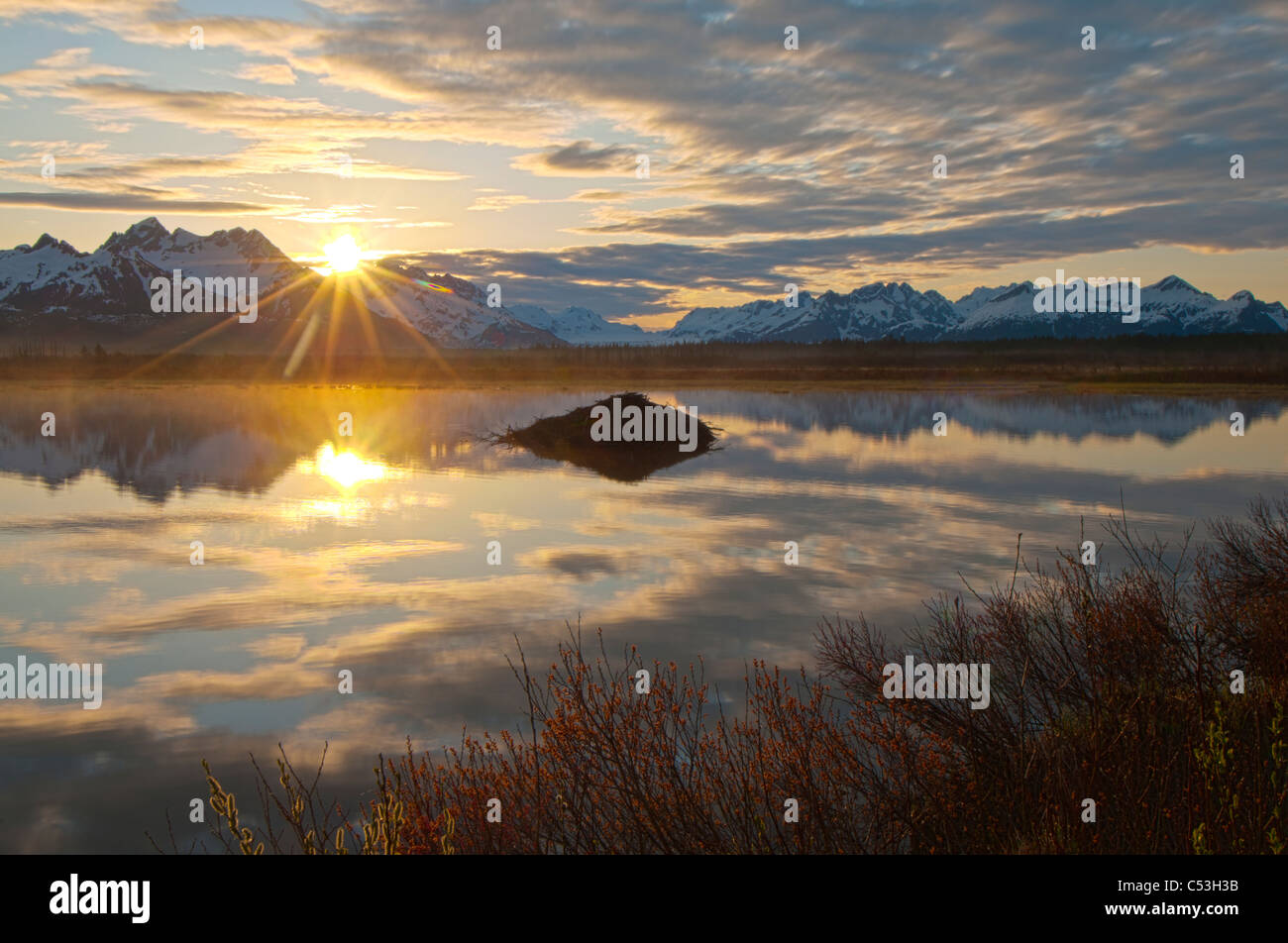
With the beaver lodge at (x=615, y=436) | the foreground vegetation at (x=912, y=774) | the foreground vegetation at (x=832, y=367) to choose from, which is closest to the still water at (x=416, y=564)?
the foreground vegetation at (x=912, y=774)

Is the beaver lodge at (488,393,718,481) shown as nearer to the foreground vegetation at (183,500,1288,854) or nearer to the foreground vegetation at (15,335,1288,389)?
the foreground vegetation at (183,500,1288,854)

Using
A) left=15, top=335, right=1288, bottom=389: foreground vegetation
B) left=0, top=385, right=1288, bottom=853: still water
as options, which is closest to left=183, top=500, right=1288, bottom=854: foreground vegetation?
left=0, top=385, right=1288, bottom=853: still water

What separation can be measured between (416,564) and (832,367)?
134495 millimetres

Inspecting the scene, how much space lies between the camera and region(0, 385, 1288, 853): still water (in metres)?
10.6

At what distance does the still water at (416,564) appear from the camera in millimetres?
10555

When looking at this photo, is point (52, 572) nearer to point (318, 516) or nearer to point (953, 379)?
point (318, 516)

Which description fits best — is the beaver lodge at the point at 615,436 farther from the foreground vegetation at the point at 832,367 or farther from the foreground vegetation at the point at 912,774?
the foreground vegetation at the point at 832,367

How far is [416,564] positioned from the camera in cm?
1942

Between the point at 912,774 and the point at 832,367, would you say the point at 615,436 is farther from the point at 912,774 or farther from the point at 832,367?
the point at 832,367

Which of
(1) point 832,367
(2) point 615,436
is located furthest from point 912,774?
(1) point 832,367

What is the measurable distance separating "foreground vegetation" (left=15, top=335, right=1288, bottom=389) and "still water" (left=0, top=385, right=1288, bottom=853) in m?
65.7

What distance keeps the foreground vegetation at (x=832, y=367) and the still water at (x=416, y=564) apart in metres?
65.7

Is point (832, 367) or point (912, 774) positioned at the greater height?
point (832, 367)
